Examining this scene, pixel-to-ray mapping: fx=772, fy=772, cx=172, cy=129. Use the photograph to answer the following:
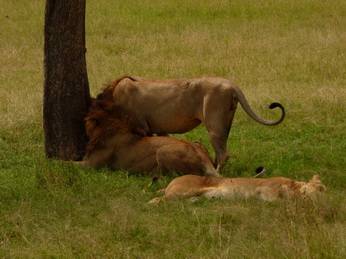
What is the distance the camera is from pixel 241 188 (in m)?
6.52

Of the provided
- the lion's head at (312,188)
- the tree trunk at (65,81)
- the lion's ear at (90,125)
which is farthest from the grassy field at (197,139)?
the lion's ear at (90,125)

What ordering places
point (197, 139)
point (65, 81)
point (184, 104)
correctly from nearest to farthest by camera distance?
point (184, 104)
point (65, 81)
point (197, 139)

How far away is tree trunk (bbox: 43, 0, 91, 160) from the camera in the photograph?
27.8 feet

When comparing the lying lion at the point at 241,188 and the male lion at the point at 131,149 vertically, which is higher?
the lying lion at the point at 241,188

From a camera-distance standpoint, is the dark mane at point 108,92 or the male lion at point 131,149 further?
the dark mane at point 108,92

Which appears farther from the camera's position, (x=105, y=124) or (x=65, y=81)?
(x=65, y=81)

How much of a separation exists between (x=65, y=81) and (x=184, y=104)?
4.49ft

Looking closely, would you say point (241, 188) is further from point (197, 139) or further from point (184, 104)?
point (197, 139)

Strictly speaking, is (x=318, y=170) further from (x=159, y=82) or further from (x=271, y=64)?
(x=271, y=64)

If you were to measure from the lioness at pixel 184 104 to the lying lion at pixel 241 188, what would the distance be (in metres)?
1.29

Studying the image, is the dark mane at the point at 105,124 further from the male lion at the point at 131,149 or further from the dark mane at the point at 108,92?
the dark mane at the point at 108,92

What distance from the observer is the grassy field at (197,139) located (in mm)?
5410

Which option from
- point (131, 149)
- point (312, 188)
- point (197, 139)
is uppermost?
point (312, 188)

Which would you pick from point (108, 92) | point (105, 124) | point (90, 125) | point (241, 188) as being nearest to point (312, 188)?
point (241, 188)
